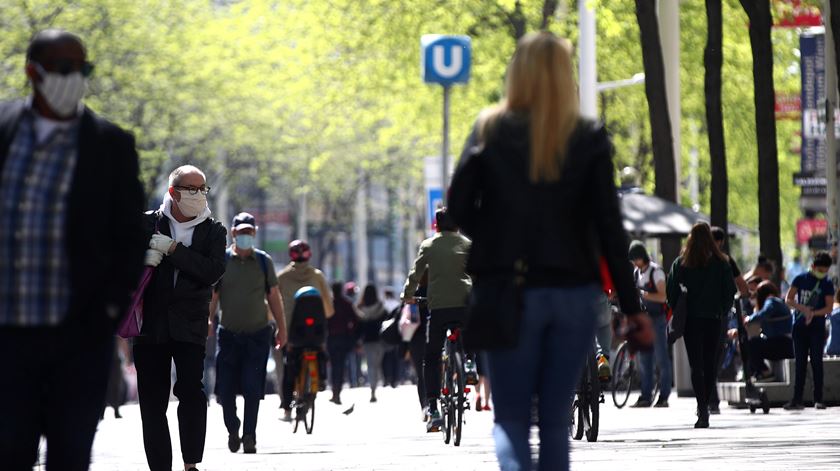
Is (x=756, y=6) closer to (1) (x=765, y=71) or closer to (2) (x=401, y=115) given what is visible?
(1) (x=765, y=71)

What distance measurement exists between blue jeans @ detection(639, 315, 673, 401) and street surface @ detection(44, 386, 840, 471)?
0.97 ft

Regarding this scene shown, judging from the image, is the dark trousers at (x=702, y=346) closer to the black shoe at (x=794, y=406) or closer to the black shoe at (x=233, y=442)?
the black shoe at (x=233, y=442)

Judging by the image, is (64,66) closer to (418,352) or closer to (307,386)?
(418,352)

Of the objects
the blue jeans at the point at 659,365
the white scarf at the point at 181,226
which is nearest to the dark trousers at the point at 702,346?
the blue jeans at the point at 659,365

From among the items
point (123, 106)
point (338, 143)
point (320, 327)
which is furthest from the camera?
point (338, 143)

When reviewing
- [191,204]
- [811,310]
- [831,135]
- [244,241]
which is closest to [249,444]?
[244,241]

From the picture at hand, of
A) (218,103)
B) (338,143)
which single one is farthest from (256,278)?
(338,143)

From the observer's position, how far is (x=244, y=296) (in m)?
15.1

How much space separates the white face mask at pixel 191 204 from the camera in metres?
11.4

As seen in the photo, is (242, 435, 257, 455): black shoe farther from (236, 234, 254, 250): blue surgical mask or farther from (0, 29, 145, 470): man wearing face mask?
(0, 29, 145, 470): man wearing face mask

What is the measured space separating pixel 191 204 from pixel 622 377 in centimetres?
→ 1263

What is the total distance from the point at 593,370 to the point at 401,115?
1087 inches

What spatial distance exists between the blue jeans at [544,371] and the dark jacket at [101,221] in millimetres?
1173

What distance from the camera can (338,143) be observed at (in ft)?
217
